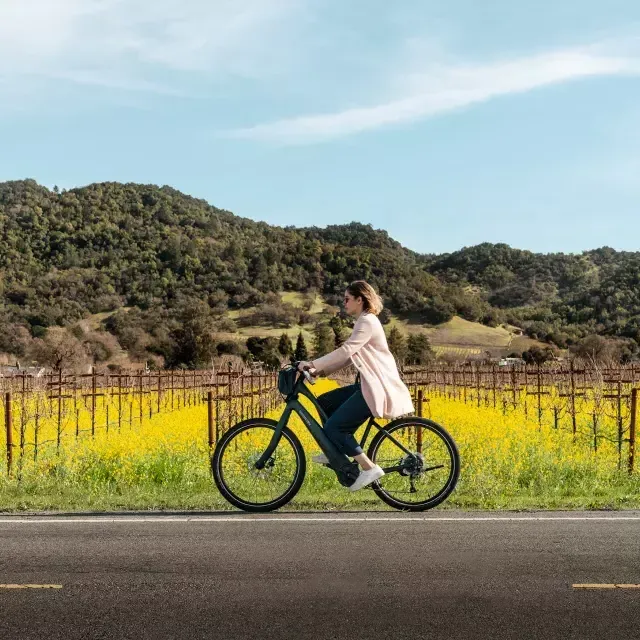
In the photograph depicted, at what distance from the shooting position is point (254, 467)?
8.27m

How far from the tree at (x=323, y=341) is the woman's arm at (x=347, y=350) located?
94519mm

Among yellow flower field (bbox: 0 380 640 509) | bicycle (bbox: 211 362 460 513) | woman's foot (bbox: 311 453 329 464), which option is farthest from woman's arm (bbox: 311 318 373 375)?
yellow flower field (bbox: 0 380 640 509)

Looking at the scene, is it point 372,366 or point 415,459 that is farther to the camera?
point 415,459

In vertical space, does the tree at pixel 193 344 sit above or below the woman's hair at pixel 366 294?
below

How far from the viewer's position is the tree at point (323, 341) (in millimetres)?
107137

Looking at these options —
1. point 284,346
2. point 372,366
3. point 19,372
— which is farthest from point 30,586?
point 284,346

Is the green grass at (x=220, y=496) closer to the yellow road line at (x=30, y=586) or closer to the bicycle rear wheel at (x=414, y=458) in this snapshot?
the bicycle rear wheel at (x=414, y=458)

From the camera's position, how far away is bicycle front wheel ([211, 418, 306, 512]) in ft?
27.5

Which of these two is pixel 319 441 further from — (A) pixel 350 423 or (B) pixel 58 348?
(B) pixel 58 348

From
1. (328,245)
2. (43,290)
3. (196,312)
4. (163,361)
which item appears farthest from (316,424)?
(328,245)

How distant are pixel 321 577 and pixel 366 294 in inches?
108

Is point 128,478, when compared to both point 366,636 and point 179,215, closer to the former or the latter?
point 366,636

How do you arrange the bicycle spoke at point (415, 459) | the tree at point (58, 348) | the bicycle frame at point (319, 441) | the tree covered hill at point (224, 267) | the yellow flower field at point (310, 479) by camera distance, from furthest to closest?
the tree covered hill at point (224, 267), the tree at point (58, 348), the yellow flower field at point (310, 479), the bicycle spoke at point (415, 459), the bicycle frame at point (319, 441)

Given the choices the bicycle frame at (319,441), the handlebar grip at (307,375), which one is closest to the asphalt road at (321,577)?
the bicycle frame at (319,441)
